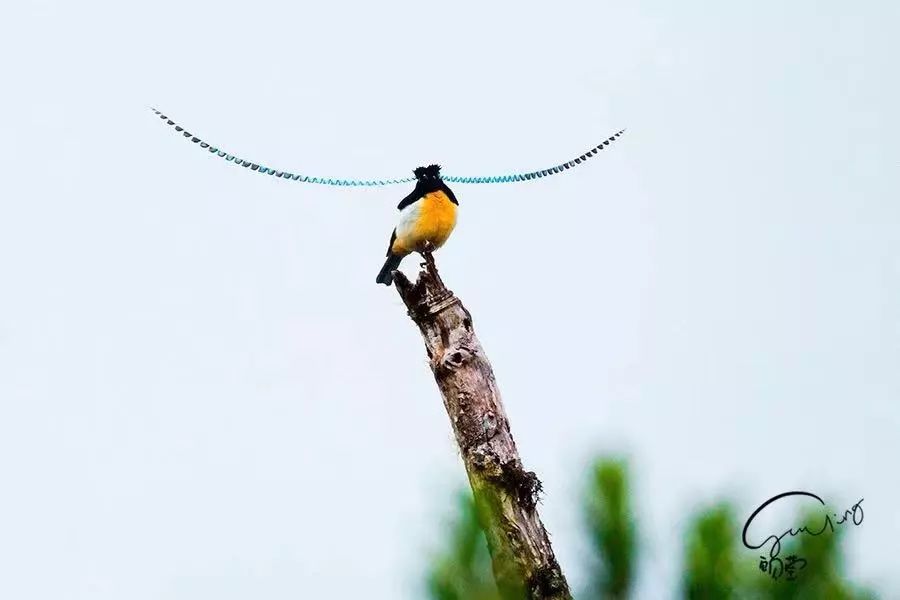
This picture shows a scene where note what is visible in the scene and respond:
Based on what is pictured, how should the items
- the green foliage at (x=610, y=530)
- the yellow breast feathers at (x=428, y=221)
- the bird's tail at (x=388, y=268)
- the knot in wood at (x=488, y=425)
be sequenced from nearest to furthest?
the green foliage at (x=610, y=530), the knot in wood at (x=488, y=425), the yellow breast feathers at (x=428, y=221), the bird's tail at (x=388, y=268)

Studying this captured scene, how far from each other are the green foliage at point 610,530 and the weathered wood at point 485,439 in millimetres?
795

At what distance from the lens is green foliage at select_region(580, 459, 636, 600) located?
4414 mm

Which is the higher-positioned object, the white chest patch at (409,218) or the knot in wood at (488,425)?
the white chest patch at (409,218)

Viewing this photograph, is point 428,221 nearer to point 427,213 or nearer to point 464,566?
point 427,213

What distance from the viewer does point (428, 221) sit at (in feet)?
27.9

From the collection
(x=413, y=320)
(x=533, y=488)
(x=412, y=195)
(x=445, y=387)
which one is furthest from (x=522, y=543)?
(x=412, y=195)

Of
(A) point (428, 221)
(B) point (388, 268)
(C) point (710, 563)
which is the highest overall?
(B) point (388, 268)

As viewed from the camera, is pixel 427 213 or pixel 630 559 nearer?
pixel 630 559

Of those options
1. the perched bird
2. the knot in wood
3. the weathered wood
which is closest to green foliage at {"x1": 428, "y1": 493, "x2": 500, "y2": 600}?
the weathered wood

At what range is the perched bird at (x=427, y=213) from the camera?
27.9 ft

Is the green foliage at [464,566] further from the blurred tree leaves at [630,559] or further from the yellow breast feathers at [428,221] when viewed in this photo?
the yellow breast feathers at [428,221]

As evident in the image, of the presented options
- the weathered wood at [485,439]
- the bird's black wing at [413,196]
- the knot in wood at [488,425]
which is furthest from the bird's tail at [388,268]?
the knot in wood at [488,425]

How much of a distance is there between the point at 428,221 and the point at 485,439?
2.72 meters

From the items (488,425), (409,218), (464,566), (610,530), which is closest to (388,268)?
(409,218)
